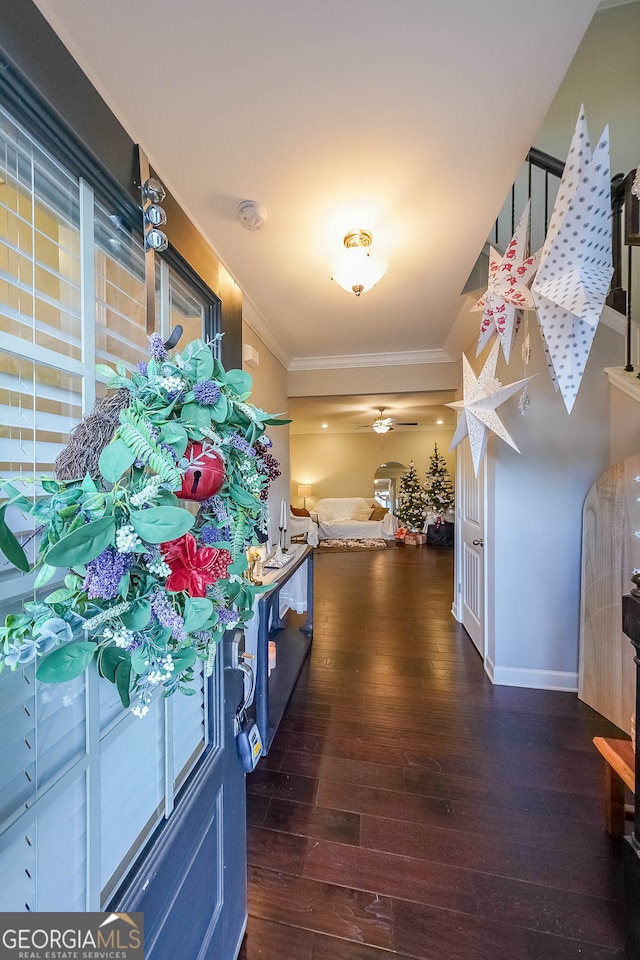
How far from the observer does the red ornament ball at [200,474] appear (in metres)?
0.43

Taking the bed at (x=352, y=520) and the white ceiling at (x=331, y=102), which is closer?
the white ceiling at (x=331, y=102)

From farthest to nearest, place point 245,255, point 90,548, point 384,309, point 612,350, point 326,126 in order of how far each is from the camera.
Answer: point 384,309
point 612,350
point 245,255
point 326,126
point 90,548

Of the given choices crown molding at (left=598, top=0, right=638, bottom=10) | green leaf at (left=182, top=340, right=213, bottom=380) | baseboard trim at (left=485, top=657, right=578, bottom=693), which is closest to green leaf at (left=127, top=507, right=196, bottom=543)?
green leaf at (left=182, top=340, right=213, bottom=380)

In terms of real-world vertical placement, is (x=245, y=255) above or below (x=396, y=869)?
above

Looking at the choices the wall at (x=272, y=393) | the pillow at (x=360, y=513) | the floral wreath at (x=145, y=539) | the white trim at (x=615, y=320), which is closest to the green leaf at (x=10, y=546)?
the floral wreath at (x=145, y=539)

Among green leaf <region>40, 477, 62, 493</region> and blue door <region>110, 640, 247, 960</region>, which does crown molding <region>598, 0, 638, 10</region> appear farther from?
blue door <region>110, 640, 247, 960</region>

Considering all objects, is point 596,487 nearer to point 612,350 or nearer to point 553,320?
point 612,350

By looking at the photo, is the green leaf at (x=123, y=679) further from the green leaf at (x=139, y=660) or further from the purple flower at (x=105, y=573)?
the purple flower at (x=105, y=573)

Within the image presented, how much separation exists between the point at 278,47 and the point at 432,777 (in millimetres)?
2794

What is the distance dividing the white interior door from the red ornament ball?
8.45 ft

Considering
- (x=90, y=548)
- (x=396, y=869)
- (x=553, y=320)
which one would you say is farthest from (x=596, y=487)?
(x=90, y=548)

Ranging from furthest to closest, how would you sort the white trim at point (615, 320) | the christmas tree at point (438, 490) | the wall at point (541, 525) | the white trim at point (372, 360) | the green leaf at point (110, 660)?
the christmas tree at point (438, 490), the white trim at point (372, 360), the wall at point (541, 525), the white trim at point (615, 320), the green leaf at point (110, 660)

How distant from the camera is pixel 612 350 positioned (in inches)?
81.0

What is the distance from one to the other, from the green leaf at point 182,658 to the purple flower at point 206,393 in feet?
1.03
